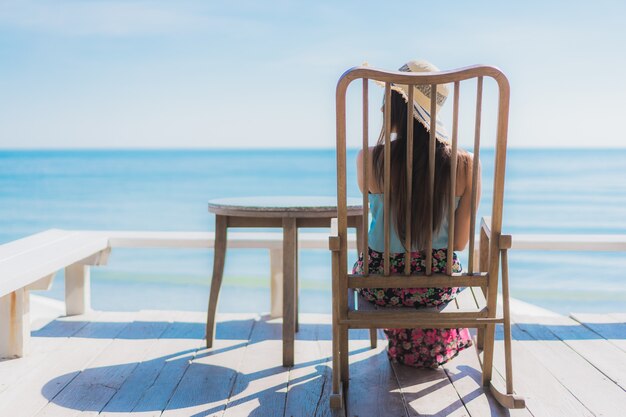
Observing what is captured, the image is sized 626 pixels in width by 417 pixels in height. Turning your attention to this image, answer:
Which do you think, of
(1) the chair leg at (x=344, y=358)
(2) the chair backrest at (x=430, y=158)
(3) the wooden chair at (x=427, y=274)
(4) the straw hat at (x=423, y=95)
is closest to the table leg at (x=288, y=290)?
(1) the chair leg at (x=344, y=358)

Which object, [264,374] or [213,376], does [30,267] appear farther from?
[264,374]

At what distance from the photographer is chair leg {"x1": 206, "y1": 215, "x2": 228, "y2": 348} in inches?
114

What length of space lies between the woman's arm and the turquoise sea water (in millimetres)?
4568

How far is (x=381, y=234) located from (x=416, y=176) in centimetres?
32

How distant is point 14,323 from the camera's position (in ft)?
9.10

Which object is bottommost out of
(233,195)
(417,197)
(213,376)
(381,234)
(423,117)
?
(233,195)

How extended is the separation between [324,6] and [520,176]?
1039 centimetres

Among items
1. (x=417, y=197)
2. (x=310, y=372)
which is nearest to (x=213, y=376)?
(x=310, y=372)

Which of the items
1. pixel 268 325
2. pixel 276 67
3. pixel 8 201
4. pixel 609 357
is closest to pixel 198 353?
pixel 268 325

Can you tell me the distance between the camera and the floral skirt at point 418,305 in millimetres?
2434

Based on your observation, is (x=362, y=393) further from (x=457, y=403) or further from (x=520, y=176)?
(x=520, y=176)

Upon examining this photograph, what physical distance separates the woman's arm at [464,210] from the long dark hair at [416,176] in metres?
0.03

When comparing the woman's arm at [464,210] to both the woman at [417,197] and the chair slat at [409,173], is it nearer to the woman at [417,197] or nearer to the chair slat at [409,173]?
the woman at [417,197]

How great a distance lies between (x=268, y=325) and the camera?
3.37m
